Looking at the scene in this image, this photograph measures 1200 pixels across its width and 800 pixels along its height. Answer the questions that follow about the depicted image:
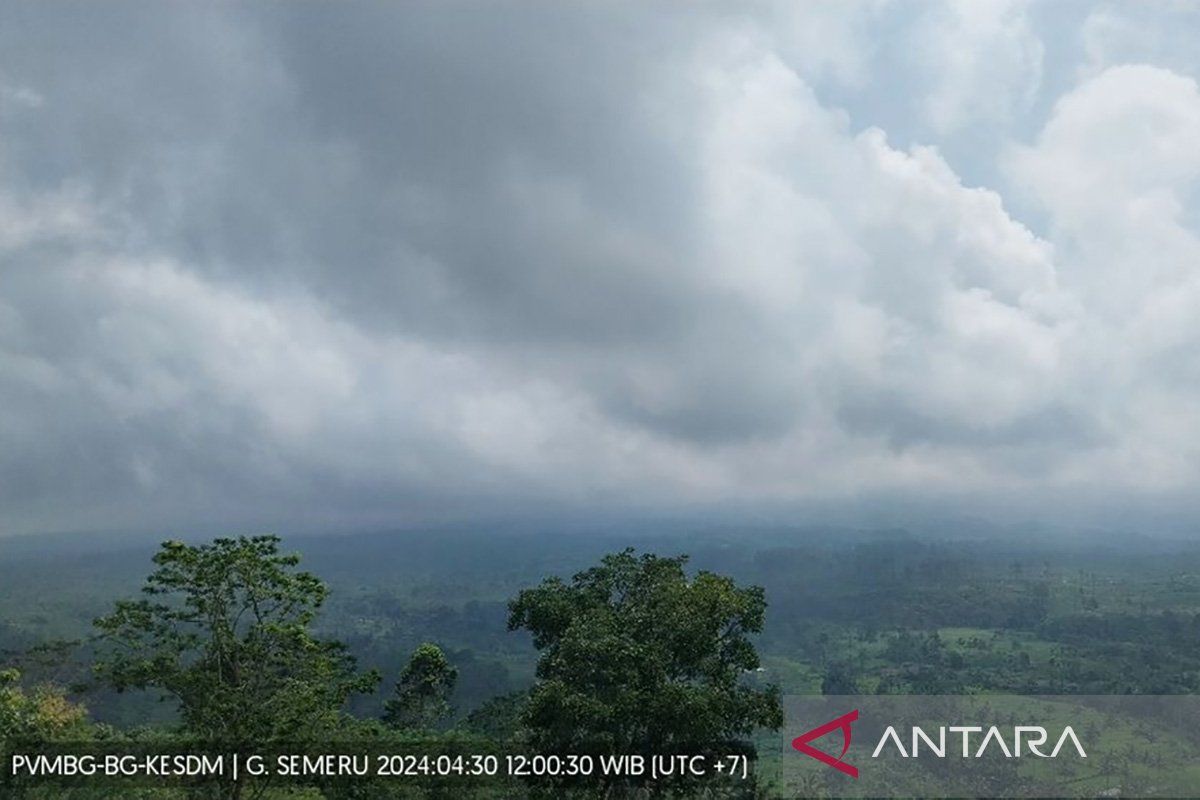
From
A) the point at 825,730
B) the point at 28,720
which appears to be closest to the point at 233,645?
the point at 28,720

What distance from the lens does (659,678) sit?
22.6 m

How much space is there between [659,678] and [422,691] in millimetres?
28852

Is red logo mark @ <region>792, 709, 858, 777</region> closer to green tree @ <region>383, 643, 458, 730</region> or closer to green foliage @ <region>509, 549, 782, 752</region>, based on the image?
green foliage @ <region>509, 549, 782, 752</region>

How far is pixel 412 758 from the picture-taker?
26.4 m

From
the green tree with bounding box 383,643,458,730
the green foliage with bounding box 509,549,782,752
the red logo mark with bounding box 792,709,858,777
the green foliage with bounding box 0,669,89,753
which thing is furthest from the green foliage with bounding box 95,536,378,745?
the green tree with bounding box 383,643,458,730

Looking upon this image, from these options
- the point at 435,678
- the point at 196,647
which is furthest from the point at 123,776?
the point at 435,678

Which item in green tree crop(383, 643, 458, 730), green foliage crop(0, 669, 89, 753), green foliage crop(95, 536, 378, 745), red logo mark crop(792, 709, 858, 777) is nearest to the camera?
green foliage crop(95, 536, 378, 745)

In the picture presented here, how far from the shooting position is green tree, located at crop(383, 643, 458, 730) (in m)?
45.8

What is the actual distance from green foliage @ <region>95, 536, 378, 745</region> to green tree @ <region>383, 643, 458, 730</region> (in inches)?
974

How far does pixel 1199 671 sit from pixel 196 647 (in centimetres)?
19864

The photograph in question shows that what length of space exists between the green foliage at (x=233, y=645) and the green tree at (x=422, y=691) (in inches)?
974

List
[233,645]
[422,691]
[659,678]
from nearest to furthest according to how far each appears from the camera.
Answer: [233,645], [659,678], [422,691]

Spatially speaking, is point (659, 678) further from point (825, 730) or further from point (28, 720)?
point (28, 720)

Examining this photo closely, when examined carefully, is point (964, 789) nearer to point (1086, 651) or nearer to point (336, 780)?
point (336, 780)
